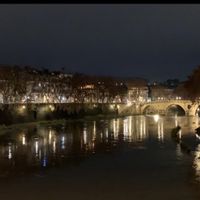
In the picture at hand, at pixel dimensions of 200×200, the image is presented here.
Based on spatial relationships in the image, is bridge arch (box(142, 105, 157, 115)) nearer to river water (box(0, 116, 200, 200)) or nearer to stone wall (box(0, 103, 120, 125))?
stone wall (box(0, 103, 120, 125))

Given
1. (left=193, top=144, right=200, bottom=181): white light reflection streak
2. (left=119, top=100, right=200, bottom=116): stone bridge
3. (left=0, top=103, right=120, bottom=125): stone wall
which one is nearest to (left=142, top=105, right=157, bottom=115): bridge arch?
(left=119, top=100, right=200, bottom=116): stone bridge

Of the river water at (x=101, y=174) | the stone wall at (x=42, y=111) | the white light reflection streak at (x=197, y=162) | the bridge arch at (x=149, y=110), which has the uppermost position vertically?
the bridge arch at (x=149, y=110)

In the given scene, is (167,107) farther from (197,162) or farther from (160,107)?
(197,162)

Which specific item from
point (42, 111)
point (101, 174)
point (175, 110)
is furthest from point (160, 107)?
point (101, 174)

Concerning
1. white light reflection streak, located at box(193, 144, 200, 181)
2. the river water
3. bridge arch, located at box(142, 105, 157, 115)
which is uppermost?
bridge arch, located at box(142, 105, 157, 115)

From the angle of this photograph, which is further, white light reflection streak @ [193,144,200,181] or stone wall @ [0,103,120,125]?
stone wall @ [0,103,120,125]

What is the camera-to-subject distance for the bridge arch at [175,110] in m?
101

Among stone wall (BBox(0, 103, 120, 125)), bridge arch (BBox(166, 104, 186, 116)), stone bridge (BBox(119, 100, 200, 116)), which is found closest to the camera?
stone wall (BBox(0, 103, 120, 125))

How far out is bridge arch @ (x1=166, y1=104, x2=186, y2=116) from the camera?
332 ft

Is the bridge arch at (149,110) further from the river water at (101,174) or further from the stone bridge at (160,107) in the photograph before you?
the river water at (101,174)

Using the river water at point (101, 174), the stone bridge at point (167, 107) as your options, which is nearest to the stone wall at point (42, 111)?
the stone bridge at point (167, 107)

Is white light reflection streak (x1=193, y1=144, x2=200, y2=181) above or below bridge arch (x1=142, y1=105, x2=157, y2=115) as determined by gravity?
below

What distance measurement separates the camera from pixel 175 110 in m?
116

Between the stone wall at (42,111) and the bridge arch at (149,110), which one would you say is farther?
the bridge arch at (149,110)
